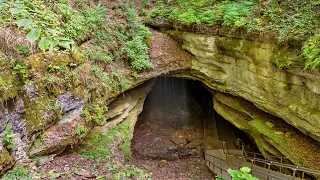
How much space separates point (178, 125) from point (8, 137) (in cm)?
979

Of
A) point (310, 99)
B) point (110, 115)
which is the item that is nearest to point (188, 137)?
point (110, 115)

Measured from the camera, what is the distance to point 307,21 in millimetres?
7539

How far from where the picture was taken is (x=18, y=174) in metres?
5.43

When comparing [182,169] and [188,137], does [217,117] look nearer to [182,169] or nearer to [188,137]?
[188,137]

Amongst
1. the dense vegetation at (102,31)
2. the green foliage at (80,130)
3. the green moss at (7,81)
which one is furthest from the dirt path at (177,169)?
the green moss at (7,81)

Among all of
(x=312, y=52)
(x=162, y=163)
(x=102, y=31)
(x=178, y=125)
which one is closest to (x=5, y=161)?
(x=102, y=31)

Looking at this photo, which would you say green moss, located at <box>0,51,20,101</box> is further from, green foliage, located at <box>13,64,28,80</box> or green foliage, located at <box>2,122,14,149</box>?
green foliage, located at <box>2,122,14,149</box>

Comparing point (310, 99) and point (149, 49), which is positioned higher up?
point (149, 49)

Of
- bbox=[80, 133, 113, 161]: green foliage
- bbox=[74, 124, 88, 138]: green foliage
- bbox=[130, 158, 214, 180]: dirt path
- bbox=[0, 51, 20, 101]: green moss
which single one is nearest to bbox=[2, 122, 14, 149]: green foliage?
bbox=[0, 51, 20, 101]: green moss

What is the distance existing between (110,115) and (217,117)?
24.6 ft

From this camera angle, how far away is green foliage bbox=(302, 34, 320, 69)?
663 centimetres

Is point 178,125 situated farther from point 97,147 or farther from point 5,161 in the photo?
point 5,161

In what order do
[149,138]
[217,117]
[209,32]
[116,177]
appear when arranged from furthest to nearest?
[217,117], [149,138], [209,32], [116,177]

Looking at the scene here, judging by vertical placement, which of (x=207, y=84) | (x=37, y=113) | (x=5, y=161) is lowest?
(x=5, y=161)
